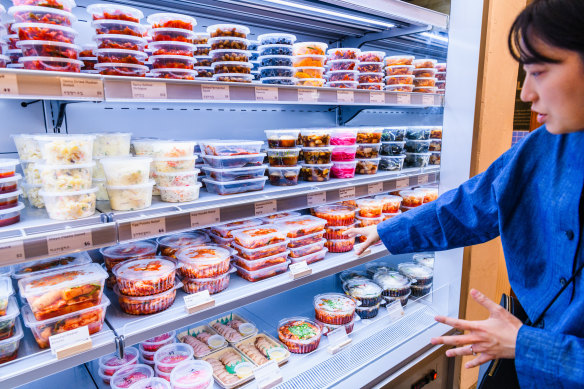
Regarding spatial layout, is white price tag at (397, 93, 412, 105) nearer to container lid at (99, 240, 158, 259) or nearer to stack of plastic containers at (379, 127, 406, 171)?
stack of plastic containers at (379, 127, 406, 171)

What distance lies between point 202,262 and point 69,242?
612 mm

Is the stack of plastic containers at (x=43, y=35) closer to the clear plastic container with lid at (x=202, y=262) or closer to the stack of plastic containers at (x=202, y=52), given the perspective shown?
the stack of plastic containers at (x=202, y=52)

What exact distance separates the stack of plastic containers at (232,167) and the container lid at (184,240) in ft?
1.07

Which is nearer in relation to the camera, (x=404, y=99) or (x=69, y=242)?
(x=69, y=242)

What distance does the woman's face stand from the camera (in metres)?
0.91

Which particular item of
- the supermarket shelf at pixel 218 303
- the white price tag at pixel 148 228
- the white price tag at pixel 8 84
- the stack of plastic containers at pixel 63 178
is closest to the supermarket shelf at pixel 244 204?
the white price tag at pixel 148 228

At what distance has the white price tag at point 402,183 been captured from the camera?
7.07 feet

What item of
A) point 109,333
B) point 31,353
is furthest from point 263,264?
point 31,353

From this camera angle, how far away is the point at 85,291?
1.35 m

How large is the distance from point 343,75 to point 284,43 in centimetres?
41

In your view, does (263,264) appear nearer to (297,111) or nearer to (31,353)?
(31,353)

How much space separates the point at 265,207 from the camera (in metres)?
1.62

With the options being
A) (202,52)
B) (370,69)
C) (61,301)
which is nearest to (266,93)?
(202,52)

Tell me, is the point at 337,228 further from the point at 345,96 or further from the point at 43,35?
the point at 43,35
